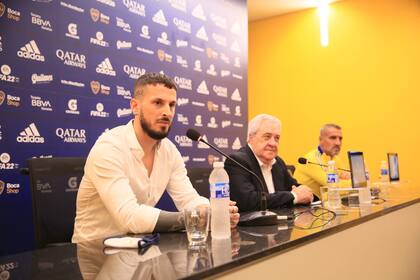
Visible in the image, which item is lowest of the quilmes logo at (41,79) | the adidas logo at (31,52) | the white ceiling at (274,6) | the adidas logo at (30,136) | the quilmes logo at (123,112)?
the adidas logo at (30,136)

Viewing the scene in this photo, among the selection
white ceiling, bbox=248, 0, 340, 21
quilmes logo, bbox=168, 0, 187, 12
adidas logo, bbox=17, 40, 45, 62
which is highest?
white ceiling, bbox=248, 0, 340, 21

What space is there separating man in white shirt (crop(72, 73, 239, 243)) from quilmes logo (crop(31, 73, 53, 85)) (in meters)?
0.99

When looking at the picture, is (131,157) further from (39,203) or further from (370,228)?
(370,228)

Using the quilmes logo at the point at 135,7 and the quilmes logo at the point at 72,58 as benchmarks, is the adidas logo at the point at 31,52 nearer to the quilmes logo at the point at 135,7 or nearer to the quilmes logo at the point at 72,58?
the quilmes logo at the point at 72,58

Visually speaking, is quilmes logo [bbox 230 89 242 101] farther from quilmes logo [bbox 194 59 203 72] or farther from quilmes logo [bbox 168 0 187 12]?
quilmes logo [bbox 168 0 187 12]

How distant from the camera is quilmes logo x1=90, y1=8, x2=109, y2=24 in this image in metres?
3.09

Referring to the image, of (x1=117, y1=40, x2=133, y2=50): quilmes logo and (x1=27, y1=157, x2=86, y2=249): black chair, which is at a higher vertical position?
(x1=117, y1=40, x2=133, y2=50): quilmes logo

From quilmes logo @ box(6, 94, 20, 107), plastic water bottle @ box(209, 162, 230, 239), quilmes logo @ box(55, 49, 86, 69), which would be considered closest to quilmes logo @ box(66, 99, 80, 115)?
quilmes logo @ box(55, 49, 86, 69)

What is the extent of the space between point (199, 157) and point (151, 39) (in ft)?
4.02

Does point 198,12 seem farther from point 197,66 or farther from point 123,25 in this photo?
point 123,25

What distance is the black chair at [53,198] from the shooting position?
1.78 meters

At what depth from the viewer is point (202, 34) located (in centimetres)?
423

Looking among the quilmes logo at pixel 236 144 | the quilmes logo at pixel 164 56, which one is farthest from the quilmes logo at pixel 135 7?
the quilmes logo at pixel 236 144

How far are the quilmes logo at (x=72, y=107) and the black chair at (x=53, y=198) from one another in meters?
0.97
